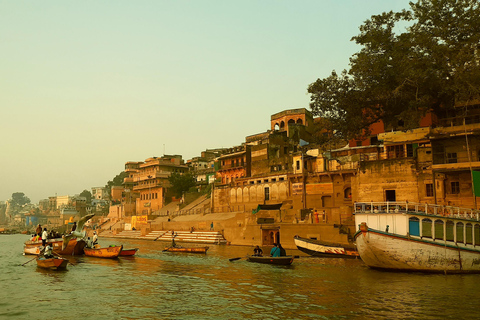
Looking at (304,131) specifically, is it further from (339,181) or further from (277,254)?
(277,254)

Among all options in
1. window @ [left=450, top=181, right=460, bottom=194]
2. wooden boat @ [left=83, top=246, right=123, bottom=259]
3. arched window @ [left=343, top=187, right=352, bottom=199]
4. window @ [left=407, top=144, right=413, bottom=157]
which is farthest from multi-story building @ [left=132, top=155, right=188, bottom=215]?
window @ [left=450, top=181, right=460, bottom=194]

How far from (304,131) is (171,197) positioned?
3170cm

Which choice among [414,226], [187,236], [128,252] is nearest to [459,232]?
[414,226]

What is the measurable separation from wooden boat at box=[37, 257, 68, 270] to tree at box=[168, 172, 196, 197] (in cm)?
5196

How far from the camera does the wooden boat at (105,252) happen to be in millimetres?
31969

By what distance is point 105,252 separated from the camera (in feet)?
106

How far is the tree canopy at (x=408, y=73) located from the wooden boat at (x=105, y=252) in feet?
75.2

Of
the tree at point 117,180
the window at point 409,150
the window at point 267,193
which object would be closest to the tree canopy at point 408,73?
the window at point 409,150

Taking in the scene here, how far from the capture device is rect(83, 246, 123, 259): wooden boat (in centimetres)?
3197

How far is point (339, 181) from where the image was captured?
4362 cm

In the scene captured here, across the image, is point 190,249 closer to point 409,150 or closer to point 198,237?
point 198,237

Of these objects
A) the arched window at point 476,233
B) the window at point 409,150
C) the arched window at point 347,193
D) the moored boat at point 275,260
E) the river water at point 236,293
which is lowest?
the river water at point 236,293

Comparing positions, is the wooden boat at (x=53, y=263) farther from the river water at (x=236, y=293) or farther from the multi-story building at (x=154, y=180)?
the multi-story building at (x=154, y=180)

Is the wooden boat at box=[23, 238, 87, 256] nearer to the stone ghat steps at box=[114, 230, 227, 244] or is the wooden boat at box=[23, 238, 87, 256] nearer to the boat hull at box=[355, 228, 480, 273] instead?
the stone ghat steps at box=[114, 230, 227, 244]
